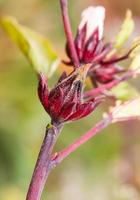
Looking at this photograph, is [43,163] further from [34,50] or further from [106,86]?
[34,50]

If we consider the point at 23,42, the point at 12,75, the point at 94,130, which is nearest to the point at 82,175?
the point at 12,75

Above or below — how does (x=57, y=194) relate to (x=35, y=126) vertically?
below

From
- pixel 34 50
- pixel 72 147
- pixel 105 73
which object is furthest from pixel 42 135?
pixel 72 147

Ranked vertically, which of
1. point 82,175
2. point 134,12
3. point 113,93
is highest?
point 113,93

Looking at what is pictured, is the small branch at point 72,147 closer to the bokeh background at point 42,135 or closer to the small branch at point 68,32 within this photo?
the small branch at point 68,32

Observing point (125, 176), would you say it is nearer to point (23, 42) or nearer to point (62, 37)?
point (62, 37)

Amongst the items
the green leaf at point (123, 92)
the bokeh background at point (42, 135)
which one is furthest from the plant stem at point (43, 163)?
the bokeh background at point (42, 135)

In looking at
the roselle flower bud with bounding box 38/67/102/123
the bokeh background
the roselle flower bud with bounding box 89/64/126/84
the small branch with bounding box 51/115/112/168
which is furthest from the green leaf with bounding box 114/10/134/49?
the bokeh background
